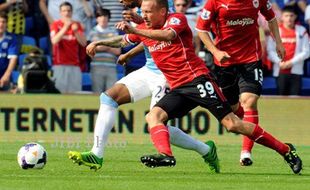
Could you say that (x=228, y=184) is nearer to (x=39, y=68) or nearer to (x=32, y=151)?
(x=32, y=151)

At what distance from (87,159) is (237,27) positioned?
3.01 m

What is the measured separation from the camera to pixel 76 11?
2238 centimetres

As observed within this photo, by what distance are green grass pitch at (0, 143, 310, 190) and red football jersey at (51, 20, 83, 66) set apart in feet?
19.5

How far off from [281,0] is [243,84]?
980 cm

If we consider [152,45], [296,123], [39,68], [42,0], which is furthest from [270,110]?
[152,45]

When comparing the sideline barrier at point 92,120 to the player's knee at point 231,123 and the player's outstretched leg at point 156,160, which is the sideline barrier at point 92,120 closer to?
the player's knee at point 231,123

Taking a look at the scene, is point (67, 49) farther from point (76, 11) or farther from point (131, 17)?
point (131, 17)

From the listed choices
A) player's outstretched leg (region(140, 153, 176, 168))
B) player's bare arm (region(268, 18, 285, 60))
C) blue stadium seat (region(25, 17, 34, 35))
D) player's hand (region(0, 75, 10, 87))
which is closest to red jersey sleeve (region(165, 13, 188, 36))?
player's outstretched leg (region(140, 153, 176, 168))

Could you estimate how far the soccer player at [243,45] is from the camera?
46.1 feet

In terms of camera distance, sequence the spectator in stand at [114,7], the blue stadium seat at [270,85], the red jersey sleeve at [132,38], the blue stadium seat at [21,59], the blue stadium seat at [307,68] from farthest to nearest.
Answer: the blue stadium seat at [307,68]
the blue stadium seat at [270,85]
the spectator in stand at [114,7]
the blue stadium seat at [21,59]
the red jersey sleeve at [132,38]

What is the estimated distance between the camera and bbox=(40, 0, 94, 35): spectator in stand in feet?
73.4

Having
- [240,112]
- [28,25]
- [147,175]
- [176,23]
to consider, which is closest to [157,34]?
[176,23]

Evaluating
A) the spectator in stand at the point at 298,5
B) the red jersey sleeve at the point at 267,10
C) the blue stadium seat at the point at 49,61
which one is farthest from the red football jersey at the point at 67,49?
the red jersey sleeve at the point at 267,10

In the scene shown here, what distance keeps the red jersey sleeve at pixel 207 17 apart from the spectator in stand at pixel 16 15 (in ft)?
29.5
